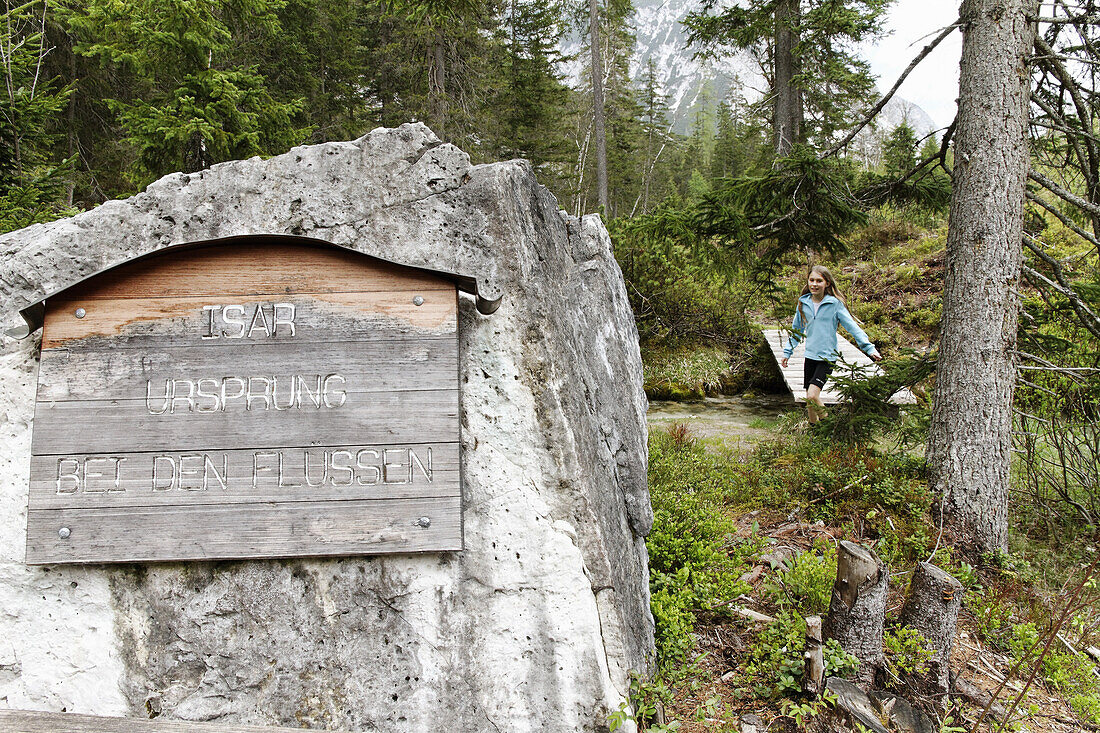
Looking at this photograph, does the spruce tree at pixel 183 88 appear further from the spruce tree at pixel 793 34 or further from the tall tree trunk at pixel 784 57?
the tall tree trunk at pixel 784 57

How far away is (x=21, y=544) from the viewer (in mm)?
2230

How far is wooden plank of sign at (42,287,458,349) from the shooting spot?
7.35 feet

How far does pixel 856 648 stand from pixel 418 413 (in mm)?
2527

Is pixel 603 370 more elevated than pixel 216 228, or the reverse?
pixel 216 228

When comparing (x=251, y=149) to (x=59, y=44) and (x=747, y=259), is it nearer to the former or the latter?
(x=59, y=44)

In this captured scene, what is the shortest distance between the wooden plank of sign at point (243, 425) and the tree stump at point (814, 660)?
83.1 inches

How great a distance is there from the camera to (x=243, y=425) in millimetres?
2246

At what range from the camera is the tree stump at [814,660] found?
2.82 meters

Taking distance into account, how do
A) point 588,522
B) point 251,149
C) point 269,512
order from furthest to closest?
1. point 251,149
2. point 588,522
3. point 269,512

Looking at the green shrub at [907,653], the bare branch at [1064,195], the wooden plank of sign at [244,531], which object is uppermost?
the bare branch at [1064,195]

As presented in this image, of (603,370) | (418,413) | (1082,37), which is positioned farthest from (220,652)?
(1082,37)

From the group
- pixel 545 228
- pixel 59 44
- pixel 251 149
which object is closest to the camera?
pixel 545 228

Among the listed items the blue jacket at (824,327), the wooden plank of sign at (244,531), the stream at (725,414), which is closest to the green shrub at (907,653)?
the wooden plank of sign at (244,531)

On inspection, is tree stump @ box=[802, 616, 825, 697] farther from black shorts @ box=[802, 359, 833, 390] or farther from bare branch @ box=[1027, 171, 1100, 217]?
black shorts @ box=[802, 359, 833, 390]
